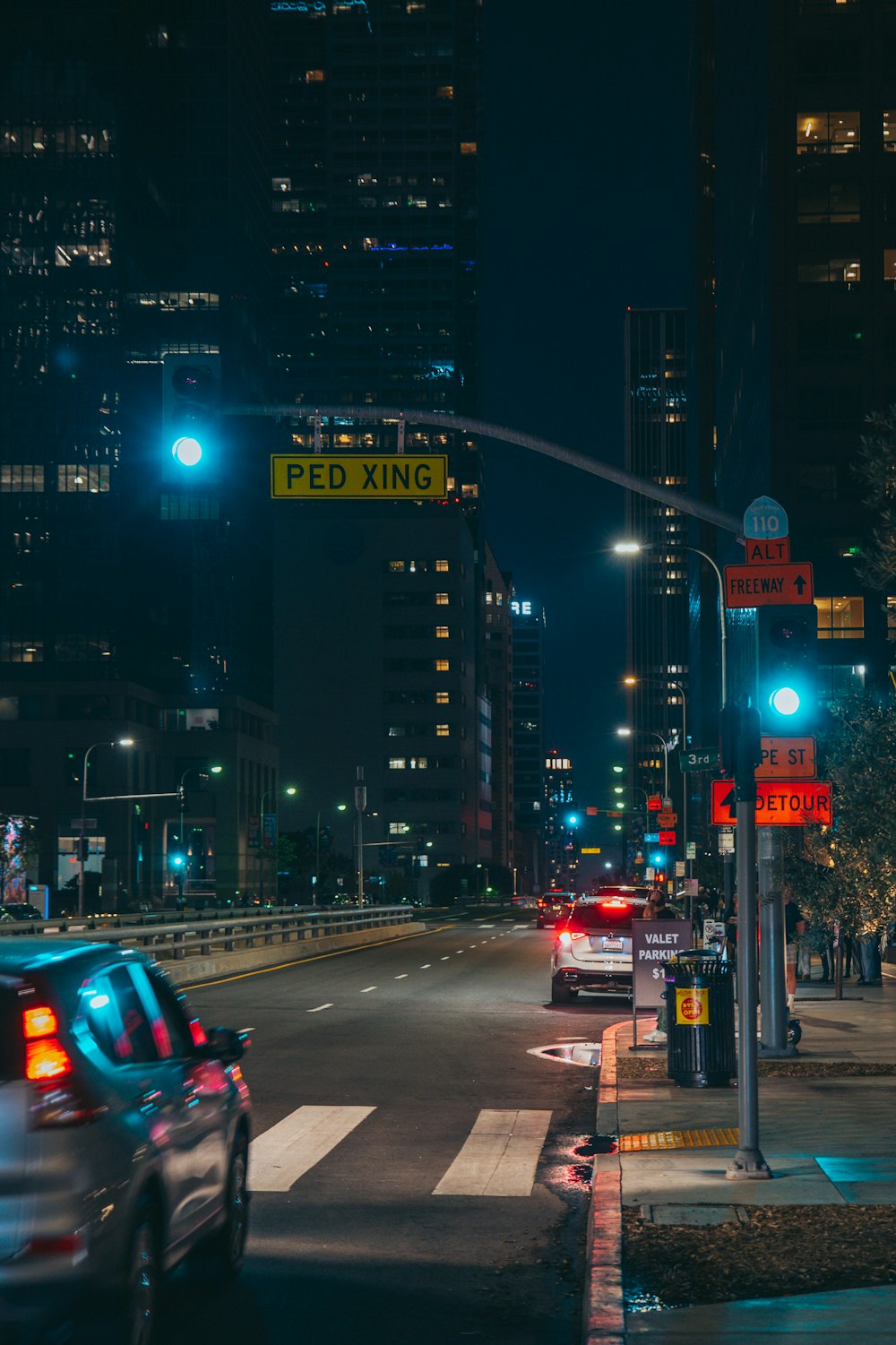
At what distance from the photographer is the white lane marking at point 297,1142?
11000mm

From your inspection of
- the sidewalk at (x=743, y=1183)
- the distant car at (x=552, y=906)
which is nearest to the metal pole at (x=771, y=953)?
the sidewalk at (x=743, y=1183)

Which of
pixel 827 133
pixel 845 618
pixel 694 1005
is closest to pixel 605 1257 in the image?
pixel 694 1005

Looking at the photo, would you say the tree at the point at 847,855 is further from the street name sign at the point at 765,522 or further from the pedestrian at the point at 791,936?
the street name sign at the point at 765,522

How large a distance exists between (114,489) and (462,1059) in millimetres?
108158

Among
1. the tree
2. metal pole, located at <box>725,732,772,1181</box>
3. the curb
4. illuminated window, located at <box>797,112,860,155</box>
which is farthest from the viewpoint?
illuminated window, located at <box>797,112,860,155</box>

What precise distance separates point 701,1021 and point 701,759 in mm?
10544

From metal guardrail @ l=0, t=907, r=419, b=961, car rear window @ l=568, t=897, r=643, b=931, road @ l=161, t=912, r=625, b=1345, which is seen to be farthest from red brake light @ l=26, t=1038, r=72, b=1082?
metal guardrail @ l=0, t=907, r=419, b=961

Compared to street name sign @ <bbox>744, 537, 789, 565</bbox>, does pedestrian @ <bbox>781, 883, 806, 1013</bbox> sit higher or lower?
lower

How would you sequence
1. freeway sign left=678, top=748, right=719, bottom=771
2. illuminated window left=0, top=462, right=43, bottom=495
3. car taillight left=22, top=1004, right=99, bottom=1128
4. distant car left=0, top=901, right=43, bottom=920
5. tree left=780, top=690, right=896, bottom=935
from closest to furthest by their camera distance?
car taillight left=22, top=1004, right=99, bottom=1128 < tree left=780, top=690, right=896, bottom=935 < freeway sign left=678, top=748, right=719, bottom=771 < distant car left=0, top=901, right=43, bottom=920 < illuminated window left=0, top=462, right=43, bottom=495

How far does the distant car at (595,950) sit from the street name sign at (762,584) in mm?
13159

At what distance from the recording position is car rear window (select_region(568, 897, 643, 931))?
84.5 feet

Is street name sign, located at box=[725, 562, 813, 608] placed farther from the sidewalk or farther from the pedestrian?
the pedestrian

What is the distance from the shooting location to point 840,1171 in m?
10.2

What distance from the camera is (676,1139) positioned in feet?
38.8
